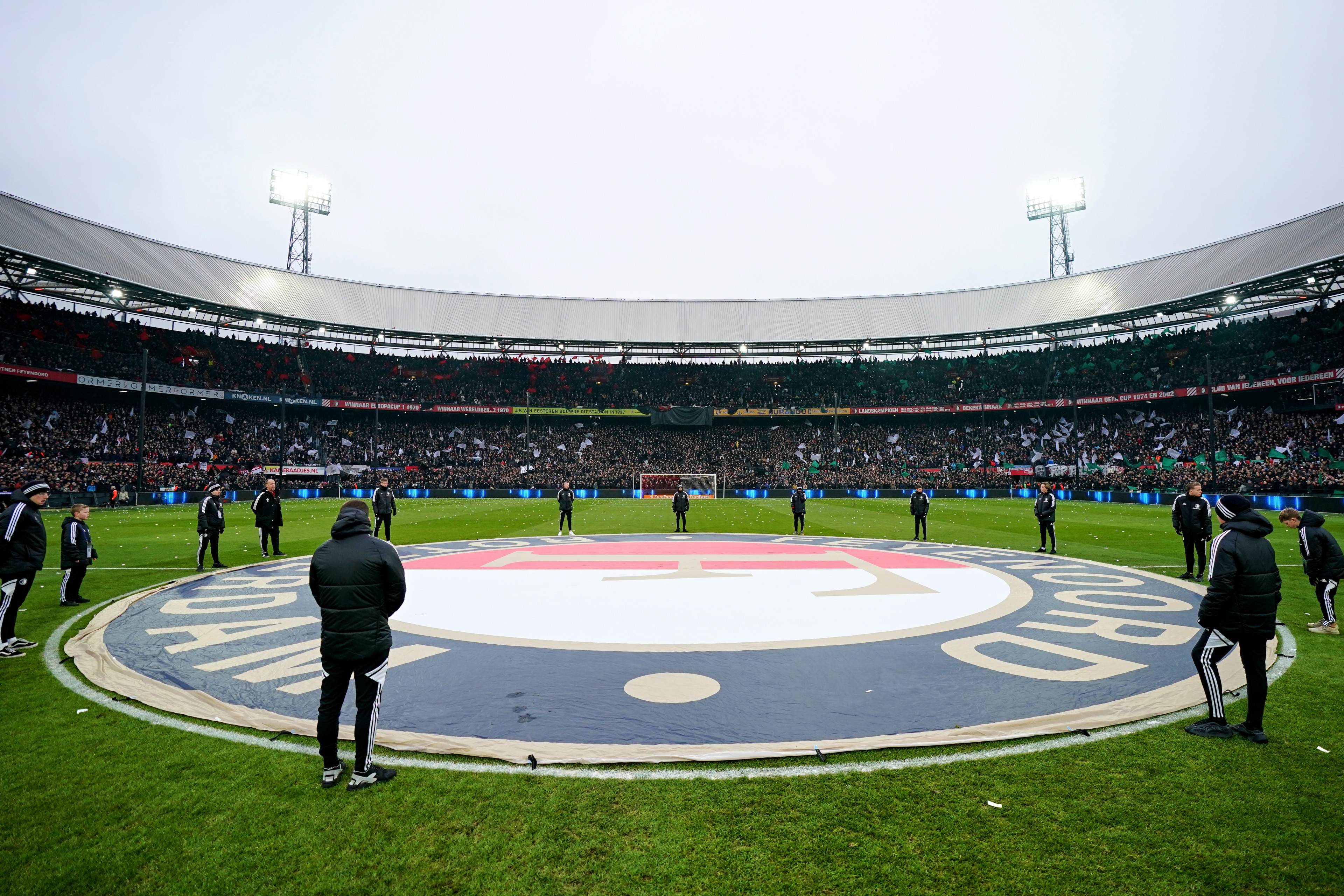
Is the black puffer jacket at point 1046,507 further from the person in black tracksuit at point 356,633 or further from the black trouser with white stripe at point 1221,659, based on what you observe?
the person in black tracksuit at point 356,633

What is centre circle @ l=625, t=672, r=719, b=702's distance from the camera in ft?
19.9

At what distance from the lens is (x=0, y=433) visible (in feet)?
125

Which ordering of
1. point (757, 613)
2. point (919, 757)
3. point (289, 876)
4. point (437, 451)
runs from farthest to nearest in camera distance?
point (437, 451) → point (757, 613) → point (919, 757) → point (289, 876)

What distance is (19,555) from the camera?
814cm

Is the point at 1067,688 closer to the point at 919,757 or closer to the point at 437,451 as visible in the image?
the point at 919,757

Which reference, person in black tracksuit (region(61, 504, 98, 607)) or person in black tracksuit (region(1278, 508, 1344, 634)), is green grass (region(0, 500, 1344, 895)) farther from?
person in black tracksuit (region(61, 504, 98, 607))

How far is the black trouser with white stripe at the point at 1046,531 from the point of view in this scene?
55.2ft

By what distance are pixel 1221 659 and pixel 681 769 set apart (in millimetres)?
4702

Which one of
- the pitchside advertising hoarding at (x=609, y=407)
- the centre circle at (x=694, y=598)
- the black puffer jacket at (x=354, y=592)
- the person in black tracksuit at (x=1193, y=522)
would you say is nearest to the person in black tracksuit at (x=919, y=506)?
the centre circle at (x=694, y=598)

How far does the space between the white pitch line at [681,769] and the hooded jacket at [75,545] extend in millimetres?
6204

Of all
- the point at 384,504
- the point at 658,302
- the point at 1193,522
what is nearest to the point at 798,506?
the point at 1193,522

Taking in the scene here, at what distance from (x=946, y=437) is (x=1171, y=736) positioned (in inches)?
2410

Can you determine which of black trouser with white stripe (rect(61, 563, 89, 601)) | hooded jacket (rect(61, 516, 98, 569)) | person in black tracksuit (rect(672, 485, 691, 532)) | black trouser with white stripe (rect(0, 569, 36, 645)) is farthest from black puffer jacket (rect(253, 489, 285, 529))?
person in black tracksuit (rect(672, 485, 691, 532))

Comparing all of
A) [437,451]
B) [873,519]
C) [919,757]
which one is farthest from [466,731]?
[437,451]
